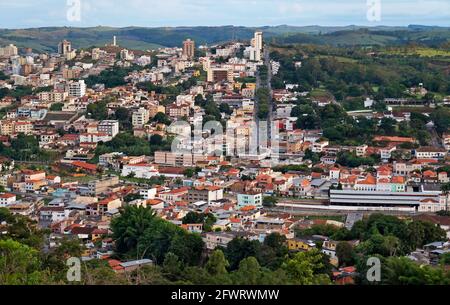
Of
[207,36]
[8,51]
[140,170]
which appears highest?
[207,36]

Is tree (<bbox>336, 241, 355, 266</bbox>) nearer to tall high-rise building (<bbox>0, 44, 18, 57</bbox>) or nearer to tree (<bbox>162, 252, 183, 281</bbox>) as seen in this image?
tree (<bbox>162, 252, 183, 281</bbox>)

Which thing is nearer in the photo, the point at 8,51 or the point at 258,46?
the point at 258,46

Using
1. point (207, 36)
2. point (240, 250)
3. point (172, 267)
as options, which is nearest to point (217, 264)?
point (172, 267)

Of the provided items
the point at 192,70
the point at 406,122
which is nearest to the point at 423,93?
the point at 406,122

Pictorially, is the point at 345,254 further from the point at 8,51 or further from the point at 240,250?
the point at 8,51

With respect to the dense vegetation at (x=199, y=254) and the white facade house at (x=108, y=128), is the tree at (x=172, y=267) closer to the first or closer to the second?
the dense vegetation at (x=199, y=254)

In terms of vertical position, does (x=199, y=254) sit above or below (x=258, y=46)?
below
